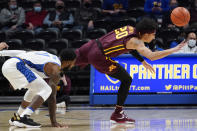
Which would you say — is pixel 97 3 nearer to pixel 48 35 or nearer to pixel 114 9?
pixel 114 9

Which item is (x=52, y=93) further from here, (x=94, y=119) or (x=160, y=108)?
(x=160, y=108)

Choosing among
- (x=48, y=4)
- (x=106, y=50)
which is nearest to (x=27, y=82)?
(x=106, y=50)

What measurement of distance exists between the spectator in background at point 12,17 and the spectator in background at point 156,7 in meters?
3.96

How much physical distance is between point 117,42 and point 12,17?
7499 millimetres

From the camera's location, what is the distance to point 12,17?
1309 cm

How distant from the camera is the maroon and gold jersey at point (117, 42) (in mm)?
6316

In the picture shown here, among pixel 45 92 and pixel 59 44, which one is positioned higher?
pixel 45 92

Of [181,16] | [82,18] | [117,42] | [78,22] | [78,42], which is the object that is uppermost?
[181,16]

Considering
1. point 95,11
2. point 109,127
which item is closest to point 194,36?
point 95,11

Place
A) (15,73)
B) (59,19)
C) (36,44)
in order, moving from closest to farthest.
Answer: (15,73) → (36,44) → (59,19)

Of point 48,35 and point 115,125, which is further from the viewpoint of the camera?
point 48,35

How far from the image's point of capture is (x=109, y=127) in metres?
5.98

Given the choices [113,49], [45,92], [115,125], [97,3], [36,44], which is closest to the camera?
[45,92]

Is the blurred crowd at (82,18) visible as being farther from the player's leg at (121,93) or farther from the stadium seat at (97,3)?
the player's leg at (121,93)
